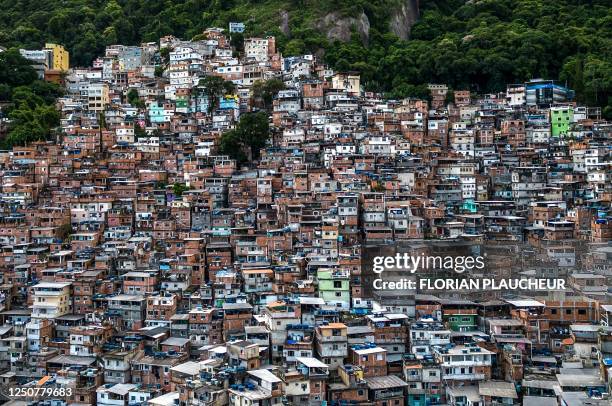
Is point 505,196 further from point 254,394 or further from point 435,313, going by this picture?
Result: point 254,394

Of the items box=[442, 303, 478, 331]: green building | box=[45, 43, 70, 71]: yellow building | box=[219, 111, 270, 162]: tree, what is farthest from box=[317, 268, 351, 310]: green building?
box=[45, 43, 70, 71]: yellow building

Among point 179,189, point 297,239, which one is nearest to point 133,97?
point 179,189

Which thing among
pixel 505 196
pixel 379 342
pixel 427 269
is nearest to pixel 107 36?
pixel 505 196

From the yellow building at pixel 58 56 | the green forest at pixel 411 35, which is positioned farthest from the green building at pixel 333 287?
the yellow building at pixel 58 56

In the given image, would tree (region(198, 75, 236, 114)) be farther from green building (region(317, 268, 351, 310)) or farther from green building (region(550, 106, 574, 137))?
green building (region(317, 268, 351, 310))

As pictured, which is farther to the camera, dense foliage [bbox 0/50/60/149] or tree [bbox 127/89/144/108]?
tree [bbox 127/89/144/108]

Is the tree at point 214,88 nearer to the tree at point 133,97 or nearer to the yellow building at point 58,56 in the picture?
the tree at point 133,97
